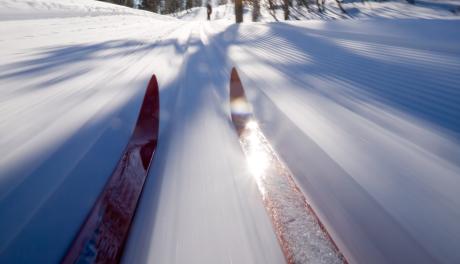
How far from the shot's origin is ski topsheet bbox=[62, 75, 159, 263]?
93 cm

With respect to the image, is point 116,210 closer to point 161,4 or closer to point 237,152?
point 237,152

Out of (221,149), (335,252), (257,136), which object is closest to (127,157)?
(221,149)

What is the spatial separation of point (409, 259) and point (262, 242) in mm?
516

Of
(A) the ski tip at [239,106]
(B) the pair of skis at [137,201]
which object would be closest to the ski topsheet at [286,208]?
(B) the pair of skis at [137,201]

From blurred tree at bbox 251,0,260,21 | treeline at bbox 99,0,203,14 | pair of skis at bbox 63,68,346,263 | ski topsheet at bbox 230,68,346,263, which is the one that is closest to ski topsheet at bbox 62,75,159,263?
pair of skis at bbox 63,68,346,263

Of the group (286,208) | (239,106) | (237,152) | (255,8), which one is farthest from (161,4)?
(286,208)

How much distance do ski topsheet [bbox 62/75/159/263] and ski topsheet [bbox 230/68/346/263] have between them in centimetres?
60

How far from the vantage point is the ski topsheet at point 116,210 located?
0.93m

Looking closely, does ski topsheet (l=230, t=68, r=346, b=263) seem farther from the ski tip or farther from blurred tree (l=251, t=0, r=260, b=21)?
blurred tree (l=251, t=0, r=260, b=21)

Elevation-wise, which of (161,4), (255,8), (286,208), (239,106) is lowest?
(286,208)

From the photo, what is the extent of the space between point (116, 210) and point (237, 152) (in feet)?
2.46

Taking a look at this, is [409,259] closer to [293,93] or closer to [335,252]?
[335,252]

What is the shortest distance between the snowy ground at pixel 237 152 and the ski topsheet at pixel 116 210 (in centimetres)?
5

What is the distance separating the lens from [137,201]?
1191mm
